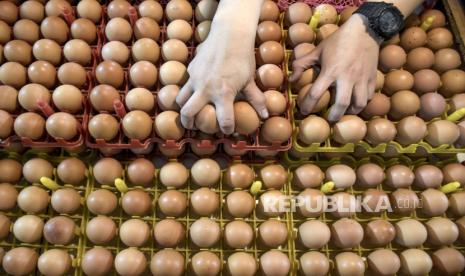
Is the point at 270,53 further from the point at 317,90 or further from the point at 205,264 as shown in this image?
the point at 205,264

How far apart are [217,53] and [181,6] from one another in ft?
1.06

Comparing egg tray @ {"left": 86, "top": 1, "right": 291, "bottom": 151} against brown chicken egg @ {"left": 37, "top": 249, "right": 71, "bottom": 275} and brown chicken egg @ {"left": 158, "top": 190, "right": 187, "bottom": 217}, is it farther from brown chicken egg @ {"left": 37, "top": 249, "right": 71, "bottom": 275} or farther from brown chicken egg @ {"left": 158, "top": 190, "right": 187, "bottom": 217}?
brown chicken egg @ {"left": 37, "top": 249, "right": 71, "bottom": 275}

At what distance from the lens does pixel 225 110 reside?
0.93 metres

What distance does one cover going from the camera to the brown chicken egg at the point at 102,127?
99 cm

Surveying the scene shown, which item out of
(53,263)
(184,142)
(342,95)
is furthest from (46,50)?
(342,95)

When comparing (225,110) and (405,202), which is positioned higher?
(225,110)

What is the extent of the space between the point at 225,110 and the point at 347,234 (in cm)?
50

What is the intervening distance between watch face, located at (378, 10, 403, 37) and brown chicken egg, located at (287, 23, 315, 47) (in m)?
0.21

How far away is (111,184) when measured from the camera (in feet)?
3.46

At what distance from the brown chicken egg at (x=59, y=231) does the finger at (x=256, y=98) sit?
60 cm

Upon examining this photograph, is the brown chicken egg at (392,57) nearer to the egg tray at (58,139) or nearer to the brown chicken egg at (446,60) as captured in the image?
the brown chicken egg at (446,60)

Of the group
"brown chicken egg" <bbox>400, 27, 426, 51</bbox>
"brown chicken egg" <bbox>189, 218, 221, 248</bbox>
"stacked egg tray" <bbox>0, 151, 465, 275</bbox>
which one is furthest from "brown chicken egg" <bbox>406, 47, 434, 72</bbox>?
"brown chicken egg" <bbox>189, 218, 221, 248</bbox>

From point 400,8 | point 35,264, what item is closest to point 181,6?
point 400,8

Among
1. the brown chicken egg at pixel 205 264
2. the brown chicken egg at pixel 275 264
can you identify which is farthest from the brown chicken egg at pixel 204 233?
the brown chicken egg at pixel 275 264
